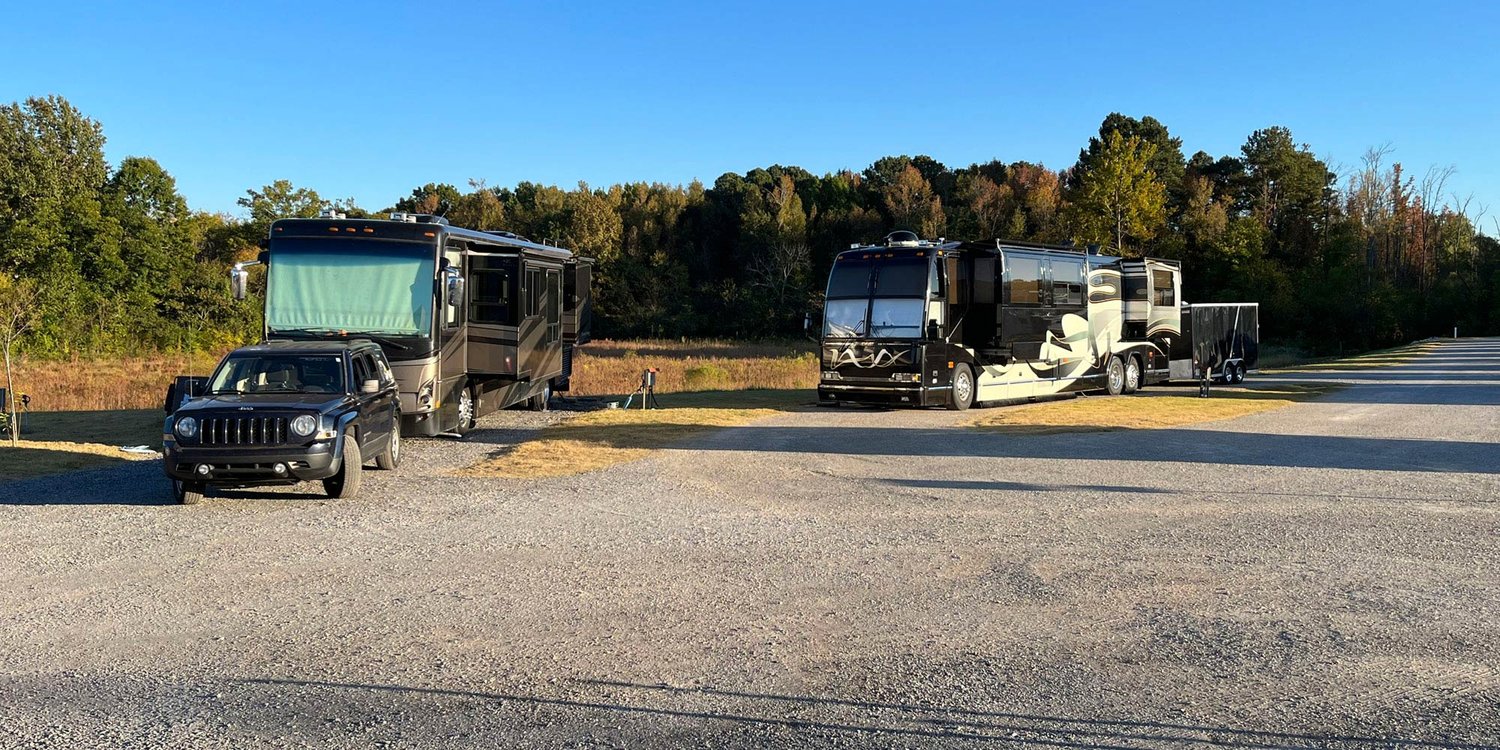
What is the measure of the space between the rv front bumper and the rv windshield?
367 inches

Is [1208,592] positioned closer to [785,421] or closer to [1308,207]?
[785,421]

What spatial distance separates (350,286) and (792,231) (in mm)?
58422

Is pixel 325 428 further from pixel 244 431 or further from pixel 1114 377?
pixel 1114 377

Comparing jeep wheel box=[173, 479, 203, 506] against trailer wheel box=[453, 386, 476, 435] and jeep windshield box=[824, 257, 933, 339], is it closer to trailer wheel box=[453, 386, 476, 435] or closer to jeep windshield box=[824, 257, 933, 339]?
trailer wheel box=[453, 386, 476, 435]

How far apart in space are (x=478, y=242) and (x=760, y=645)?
495 inches

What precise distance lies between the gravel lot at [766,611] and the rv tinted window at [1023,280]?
9.67 metres

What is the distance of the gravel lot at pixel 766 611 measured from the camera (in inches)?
201

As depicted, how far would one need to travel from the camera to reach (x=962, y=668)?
5875 mm

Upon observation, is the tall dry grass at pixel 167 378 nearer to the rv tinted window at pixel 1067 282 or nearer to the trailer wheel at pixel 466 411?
the rv tinted window at pixel 1067 282

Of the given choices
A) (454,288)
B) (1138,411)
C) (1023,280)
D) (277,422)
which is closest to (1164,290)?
(1023,280)

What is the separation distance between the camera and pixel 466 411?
17891mm

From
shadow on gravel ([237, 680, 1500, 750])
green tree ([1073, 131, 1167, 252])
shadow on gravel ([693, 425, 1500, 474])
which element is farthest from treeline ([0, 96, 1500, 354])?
shadow on gravel ([237, 680, 1500, 750])

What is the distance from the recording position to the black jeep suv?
1079 cm

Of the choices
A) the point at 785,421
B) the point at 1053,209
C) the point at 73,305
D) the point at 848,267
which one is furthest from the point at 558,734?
the point at 1053,209
